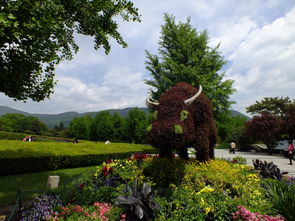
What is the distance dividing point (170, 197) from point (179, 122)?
190cm

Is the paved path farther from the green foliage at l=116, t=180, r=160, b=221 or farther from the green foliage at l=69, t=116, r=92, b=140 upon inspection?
the green foliage at l=69, t=116, r=92, b=140

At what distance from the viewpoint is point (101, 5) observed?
741 cm

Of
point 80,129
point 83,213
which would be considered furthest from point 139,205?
point 80,129

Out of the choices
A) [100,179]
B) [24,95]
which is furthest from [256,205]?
[24,95]

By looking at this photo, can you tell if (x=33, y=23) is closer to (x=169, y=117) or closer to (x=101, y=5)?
(x=101, y=5)

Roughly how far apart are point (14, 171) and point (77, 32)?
305 inches

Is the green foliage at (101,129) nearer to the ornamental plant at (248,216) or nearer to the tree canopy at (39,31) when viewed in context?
the tree canopy at (39,31)

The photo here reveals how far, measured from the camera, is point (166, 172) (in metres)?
6.39

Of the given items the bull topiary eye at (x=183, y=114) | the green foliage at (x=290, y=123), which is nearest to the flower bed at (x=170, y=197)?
the bull topiary eye at (x=183, y=114)

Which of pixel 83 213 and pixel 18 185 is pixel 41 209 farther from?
pixel 18 185

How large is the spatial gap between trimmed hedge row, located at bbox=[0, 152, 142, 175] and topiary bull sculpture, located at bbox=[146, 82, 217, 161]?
767 cm

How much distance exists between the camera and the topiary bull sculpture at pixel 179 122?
189 inches

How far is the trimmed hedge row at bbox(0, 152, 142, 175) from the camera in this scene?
31.8ft

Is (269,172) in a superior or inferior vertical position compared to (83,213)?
superior
